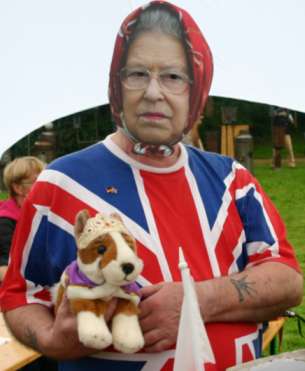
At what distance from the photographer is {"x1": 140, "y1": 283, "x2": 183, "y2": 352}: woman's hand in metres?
1.41

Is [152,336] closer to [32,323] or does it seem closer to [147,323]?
[147,323]

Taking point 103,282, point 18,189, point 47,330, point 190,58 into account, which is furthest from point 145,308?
point 18,189

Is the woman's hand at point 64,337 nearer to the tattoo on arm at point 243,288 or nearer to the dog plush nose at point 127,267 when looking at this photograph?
the dog plush nose at point 127,267

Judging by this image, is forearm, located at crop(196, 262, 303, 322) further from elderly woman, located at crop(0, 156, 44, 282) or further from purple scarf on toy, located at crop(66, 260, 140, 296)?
elderly woman, located at crop(0, 156, 44, 282)

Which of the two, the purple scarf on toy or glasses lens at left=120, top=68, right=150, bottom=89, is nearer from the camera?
the purple scarf on toy

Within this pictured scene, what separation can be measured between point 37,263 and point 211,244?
1.30 feet

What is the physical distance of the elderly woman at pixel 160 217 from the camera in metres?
1.50

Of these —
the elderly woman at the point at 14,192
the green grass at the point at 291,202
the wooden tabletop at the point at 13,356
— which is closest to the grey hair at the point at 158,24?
the wooden tabletop at the point at 13,356

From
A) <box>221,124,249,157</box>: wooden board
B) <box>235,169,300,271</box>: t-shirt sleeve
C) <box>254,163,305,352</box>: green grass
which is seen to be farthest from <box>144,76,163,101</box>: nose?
<box>221,124,249,157</box>: wooden board

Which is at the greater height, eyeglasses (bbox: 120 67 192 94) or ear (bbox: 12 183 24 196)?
eyeglasses (bbox: 120 67 192 94)

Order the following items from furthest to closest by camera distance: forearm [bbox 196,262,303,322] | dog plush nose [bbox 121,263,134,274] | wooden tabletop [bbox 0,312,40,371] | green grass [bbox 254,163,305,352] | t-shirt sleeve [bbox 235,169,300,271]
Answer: green grass [bbox 254,163,305,352] → wooden tabletop [bbox 0,312,40,371] → t-shirt sleeve [bbox 235,169,300,271] → forearm [bbox 196,262,303,322] → dog plush nose [bbox 121,263,134,274]

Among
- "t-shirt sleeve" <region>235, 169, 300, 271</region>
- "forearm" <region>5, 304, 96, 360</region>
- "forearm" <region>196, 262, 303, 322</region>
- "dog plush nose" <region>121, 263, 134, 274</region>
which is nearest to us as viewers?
"dog plush nose" <region>121, 263, 134, 274</region>

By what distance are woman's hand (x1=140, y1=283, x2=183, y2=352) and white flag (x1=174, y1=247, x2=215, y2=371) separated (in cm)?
7

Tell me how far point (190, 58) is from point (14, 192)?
3017 mm
